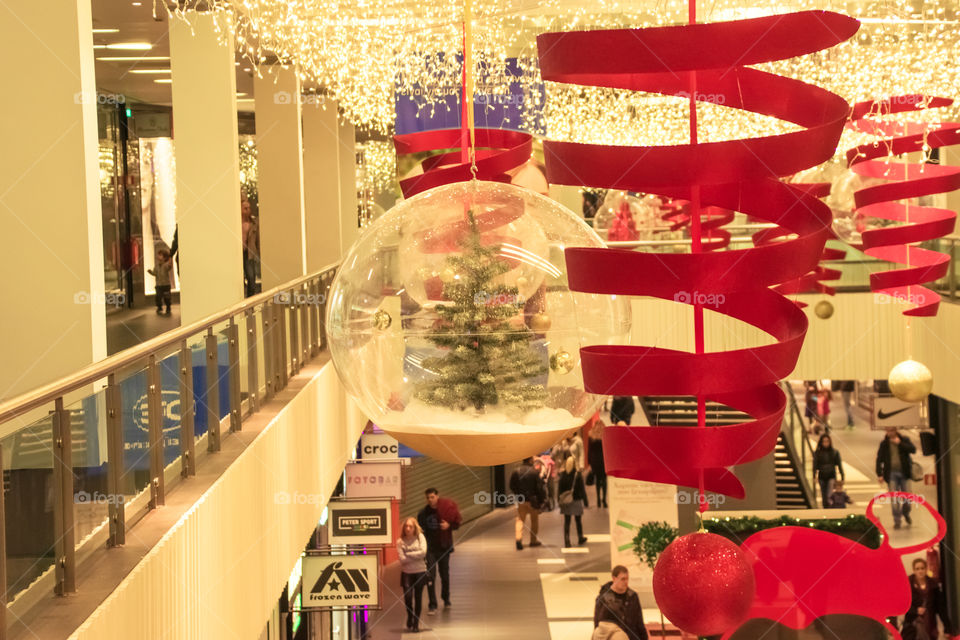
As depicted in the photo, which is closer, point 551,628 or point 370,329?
point 370,329

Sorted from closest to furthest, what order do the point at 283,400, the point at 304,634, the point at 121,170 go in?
the point at 283,400 → the point at 304,634 → the point at 121,170

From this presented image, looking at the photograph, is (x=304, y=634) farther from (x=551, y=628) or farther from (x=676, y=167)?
(x=676, y=167)

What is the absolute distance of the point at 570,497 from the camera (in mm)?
18281

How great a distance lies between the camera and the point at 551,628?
1416 centimetres

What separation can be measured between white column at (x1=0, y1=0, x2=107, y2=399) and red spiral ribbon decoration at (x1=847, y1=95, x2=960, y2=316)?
4.46 meters

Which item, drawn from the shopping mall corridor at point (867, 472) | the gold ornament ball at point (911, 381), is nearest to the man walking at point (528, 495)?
the shopping mall corridor at point (867, 472)

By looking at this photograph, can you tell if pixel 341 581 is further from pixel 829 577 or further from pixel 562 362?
pixel 562 362

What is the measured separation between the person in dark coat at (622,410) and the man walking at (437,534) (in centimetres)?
386

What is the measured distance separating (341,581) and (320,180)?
1068 centimetres

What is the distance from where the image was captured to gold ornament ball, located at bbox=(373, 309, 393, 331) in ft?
9.45

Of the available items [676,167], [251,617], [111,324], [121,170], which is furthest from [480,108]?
[121,170]

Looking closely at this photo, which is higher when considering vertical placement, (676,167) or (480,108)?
(480,108)

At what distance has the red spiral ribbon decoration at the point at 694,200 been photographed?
2.36 meters

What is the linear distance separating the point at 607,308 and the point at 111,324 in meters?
14.7
